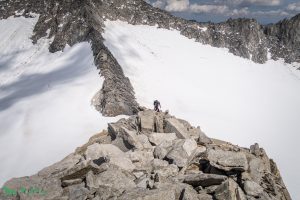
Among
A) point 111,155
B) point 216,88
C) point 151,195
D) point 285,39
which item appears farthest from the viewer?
point 285,39

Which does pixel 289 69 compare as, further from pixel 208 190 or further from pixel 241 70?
pixel 208 190

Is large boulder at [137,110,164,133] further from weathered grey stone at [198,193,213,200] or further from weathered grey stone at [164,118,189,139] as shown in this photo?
weathered grey stone at [198,193,213,200]

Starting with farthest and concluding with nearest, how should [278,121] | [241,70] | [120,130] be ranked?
[241,70], [278,121], [120,130]

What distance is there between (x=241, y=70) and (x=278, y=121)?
101 ft

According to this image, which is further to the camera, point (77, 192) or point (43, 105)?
point (43, 105)

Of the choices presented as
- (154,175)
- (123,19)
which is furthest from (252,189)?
(123,19)

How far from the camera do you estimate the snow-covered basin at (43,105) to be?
1499 inches

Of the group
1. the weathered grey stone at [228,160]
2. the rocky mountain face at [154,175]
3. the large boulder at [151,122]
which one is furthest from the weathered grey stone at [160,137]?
the weathered grey stone at [228,160]

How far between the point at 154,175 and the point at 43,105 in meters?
33.9

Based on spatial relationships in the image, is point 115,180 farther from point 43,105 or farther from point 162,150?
point 43,105

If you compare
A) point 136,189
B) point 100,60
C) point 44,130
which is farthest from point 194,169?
point 100,60

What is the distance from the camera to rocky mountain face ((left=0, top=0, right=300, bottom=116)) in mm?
54206

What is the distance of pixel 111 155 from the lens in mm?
22156

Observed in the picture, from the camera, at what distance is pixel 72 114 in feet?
151
